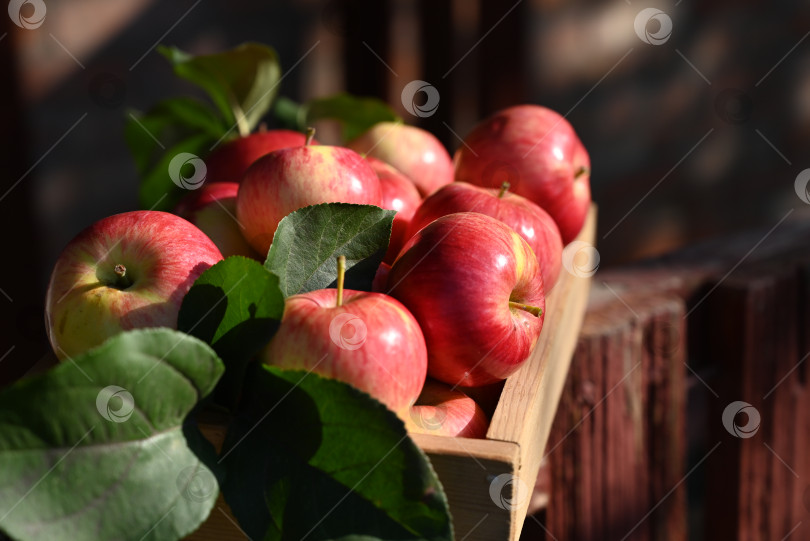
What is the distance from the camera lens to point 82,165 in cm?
184

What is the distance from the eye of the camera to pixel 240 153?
102 cm

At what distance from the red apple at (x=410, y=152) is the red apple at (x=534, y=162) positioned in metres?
0.03

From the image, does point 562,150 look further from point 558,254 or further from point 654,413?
point 654,413

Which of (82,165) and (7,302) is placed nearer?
(7,302)

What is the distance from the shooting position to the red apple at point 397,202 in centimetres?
88

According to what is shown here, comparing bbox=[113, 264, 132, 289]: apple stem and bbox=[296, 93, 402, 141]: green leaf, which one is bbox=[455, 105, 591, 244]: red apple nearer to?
bbox=[296, 93, 402, 141]: green leaf

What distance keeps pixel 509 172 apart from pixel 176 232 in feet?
1.45

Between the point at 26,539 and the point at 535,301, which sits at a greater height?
the point at 535,301

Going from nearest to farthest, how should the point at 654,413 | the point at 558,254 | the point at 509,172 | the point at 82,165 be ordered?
the point at 558,254
the point at 509,172
the point at 654,413
the point at 82,165

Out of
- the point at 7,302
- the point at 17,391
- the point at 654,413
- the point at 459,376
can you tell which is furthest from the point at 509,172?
the point at 7,302

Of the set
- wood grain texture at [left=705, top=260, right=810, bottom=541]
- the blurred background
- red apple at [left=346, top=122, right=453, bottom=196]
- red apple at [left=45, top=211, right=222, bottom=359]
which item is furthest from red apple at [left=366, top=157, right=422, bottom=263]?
the blurred background

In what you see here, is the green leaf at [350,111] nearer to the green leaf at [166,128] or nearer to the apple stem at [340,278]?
the green leaf at [166,128]

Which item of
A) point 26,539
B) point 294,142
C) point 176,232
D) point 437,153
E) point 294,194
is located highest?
point 437,153

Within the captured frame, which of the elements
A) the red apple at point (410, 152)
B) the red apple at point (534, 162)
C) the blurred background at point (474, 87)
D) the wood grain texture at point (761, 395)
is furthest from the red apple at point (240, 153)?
the wood grain texture at point (761, 395)
